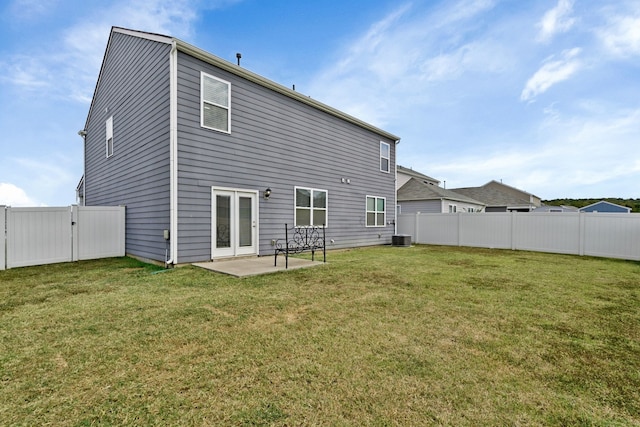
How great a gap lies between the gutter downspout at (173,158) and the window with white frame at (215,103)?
0.65 m

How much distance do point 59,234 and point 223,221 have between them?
4.31 metres

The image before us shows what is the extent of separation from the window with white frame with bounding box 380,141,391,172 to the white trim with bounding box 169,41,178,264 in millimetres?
8815

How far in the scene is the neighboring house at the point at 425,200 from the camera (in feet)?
61.3

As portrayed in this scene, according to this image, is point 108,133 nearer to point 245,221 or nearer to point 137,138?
point 137,138

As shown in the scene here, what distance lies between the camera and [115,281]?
17.0ft

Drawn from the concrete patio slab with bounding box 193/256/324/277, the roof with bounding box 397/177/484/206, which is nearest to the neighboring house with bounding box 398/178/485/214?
the roof with bounding box 397/177/484/206

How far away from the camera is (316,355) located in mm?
2438

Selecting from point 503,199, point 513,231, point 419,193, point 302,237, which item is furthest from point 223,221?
point 503,199

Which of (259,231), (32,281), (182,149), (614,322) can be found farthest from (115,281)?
(614,322)

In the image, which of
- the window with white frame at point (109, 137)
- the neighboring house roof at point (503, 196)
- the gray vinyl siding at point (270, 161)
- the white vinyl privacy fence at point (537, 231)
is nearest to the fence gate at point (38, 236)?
the window with white frame at point (109, 137)

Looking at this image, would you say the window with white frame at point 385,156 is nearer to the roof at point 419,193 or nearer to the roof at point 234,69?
the roof at point 234,69

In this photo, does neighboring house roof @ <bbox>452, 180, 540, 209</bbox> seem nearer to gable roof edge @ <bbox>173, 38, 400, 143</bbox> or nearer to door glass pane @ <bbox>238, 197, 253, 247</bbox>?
gable roof edge @ <bbox>173, 38, 400, 143</bbox>

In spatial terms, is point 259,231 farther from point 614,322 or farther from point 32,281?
point 614,322

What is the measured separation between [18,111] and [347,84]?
1220cm
